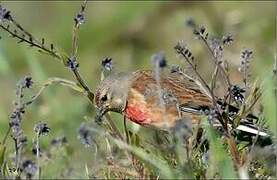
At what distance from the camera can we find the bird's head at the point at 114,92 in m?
5.09

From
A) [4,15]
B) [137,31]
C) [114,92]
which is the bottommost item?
[4,15]

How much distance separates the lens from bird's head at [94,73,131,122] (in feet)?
16.7

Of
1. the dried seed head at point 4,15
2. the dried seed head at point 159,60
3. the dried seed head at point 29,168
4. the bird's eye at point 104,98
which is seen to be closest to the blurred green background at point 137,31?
the bird's eye at point 104,98

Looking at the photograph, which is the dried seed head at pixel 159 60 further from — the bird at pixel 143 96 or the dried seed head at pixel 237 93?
the bird at pixel 143 96

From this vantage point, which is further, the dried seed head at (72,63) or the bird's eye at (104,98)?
the bird's eye at (104,98)

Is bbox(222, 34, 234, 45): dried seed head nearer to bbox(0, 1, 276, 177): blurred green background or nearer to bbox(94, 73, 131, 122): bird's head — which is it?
bbox(94, 73, 131, 122): bird's head

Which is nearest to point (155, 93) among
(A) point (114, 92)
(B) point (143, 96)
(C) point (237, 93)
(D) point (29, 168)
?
(B) point (143, 96)

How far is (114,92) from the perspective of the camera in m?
5.23

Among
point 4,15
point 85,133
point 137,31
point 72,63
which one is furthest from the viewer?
point 137,31

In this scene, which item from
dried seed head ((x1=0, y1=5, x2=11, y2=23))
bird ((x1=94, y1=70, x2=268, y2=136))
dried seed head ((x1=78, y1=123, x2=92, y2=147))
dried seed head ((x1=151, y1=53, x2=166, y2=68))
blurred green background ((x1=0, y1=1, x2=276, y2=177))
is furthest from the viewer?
blurred green background ((x1=0, y1=1, x2=276, y2=177))

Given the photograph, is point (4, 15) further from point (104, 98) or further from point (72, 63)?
point (104, 98)

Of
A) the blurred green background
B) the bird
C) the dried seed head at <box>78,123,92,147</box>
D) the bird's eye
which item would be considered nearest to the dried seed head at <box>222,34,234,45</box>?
the dried seed head at <box>78,123,92,147</box>

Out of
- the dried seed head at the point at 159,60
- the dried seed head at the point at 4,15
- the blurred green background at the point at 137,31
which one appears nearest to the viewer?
the dried seed head at the point at 159,60

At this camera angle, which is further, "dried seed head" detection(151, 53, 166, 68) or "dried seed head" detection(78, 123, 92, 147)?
"dried seed head" detection(151, 53, 166, 68)
